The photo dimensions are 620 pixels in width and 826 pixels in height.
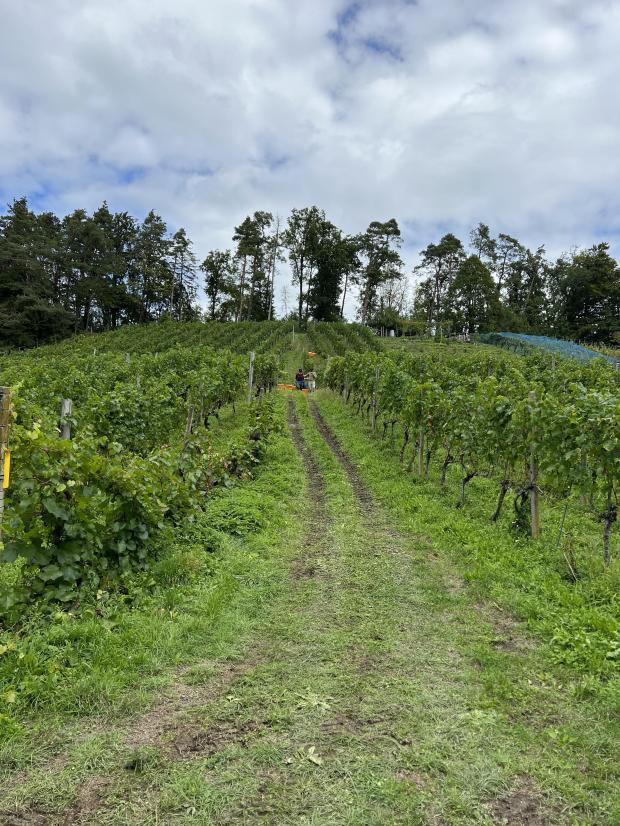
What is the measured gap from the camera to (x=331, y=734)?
3.07 metres

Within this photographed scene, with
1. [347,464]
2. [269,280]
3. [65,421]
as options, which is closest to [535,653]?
[65,421]

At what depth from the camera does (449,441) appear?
936 cm

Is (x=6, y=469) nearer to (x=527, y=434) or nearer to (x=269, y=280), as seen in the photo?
(x=527, y=434)

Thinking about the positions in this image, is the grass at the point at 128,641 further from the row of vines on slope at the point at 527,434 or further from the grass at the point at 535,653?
the row of vines on slope at the point at 527,434

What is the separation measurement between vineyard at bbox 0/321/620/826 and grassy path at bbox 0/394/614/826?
→ 14mm

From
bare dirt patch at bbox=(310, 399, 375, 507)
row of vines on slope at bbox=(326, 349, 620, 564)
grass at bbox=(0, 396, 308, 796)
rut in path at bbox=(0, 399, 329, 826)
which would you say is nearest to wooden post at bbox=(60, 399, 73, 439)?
grass at bbox=(0, 396, 308, 796)

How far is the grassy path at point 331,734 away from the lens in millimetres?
2518

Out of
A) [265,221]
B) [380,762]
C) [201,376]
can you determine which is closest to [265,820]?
[380,762]

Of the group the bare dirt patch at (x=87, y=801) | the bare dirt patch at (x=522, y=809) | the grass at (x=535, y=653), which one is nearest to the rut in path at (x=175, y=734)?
the bare dirt patch at (x=87, y=801)

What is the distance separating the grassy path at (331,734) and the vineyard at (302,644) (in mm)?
14

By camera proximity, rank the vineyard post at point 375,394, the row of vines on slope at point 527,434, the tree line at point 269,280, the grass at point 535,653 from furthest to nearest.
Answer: the tree line at point 269,280, the vineyard post at point 375,394, the row of vines on slope at point 527,434, the grass at point 535,653

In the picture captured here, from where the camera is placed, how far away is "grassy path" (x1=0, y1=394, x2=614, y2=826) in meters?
2.52

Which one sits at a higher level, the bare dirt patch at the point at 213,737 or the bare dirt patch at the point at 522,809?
the bare dirt patch at the point at 213,737

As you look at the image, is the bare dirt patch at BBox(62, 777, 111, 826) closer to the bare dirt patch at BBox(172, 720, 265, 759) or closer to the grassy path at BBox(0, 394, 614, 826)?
the grassy path at BBox(0, 394, 614, 826)
